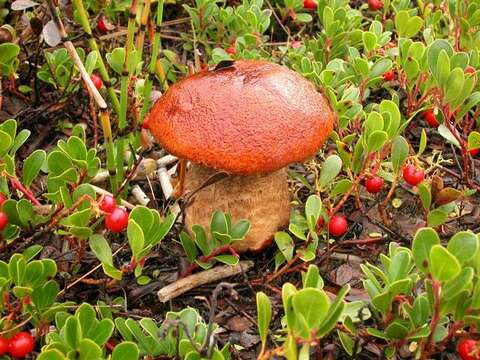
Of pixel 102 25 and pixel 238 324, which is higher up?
pixel 102 25

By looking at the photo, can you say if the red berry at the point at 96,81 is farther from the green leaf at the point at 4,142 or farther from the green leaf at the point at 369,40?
the green leaf at the point at 369,40

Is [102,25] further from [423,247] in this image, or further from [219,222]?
[423,247]

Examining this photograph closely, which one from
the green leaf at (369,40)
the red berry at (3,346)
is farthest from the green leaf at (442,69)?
the red berry at (3,346)

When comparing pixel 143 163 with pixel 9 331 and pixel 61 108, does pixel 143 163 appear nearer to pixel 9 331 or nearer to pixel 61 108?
pixel 61 108

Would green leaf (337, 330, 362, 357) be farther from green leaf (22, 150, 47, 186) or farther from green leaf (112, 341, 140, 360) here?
green leaf (22, 150, 47, 186)

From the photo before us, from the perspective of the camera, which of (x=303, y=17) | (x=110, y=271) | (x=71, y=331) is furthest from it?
(x=303, y=17)

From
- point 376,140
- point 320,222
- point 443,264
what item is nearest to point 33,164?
point 320,222
